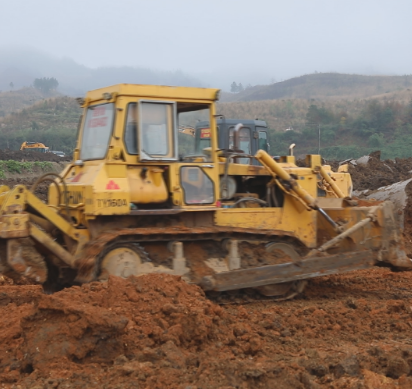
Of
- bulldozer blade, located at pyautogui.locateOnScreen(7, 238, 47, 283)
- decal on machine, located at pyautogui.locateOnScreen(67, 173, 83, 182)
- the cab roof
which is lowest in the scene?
bulldozer blade, located at pyautogui.locateOnScreen(7, 238, 47, 283)

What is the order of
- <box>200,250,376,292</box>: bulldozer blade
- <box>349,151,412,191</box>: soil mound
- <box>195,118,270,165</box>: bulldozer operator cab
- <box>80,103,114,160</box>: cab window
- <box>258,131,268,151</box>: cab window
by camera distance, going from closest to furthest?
<box>200,250,376,292</box>: bulldozer blade < <box>80,103,114,160</box>: cab window < <box>195,118,270,165</box>: bulldozer operator cab < <box>258,131,268,151</box>: cab window < <box>349,151,412,191</box>: soil mound

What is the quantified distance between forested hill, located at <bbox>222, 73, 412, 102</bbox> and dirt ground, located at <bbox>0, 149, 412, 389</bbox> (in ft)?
356

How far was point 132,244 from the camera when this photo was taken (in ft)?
24.4

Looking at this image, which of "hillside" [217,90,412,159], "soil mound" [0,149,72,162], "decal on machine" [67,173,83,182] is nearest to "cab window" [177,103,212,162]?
"decal on machine" [67,173,83,182]

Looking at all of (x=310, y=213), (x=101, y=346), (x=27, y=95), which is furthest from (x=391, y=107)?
(x=27, y=95)

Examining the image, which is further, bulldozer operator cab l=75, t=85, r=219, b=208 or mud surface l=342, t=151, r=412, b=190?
mud surface l=342, t=151, r=412, b=190

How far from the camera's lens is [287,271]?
7.78 m

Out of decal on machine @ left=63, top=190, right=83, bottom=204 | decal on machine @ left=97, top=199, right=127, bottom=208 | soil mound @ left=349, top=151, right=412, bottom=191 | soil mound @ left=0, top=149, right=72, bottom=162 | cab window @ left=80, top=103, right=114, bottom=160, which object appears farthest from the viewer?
soil mound @ left=0, top=149, right=72, bottom=162

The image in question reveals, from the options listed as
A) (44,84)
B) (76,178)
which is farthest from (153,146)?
(44,84)

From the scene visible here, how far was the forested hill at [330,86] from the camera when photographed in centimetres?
11444

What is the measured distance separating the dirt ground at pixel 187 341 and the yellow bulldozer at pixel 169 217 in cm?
59

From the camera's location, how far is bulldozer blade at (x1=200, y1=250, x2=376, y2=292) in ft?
24.3

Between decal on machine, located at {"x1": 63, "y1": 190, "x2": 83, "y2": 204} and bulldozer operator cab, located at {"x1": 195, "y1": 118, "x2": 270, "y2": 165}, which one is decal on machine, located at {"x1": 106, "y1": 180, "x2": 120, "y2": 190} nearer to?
decal on machine, located at {"x1": 63, "y1": 190, "x2": 83, "y2": 204}

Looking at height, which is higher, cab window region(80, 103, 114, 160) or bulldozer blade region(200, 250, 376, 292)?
cab window region(80, 103, 114, 160)
